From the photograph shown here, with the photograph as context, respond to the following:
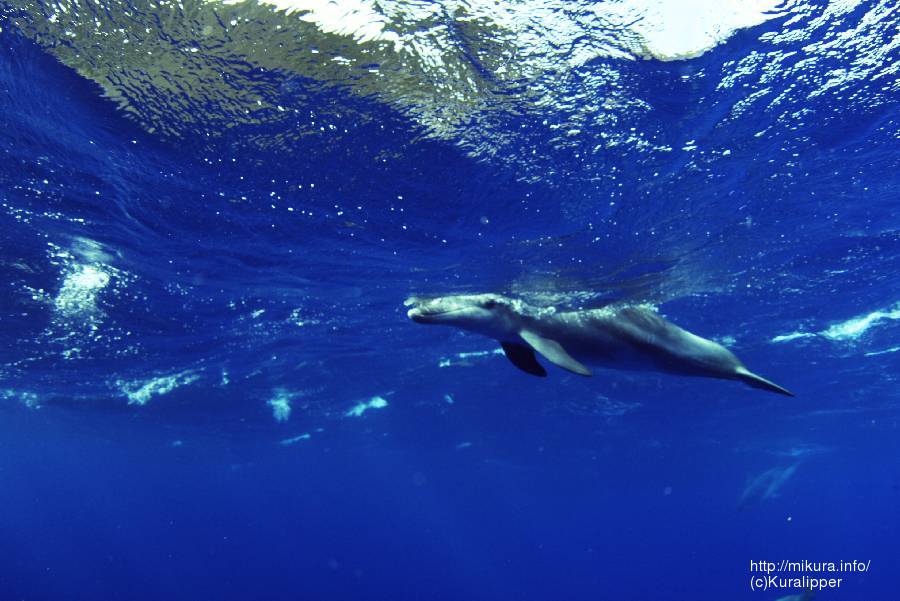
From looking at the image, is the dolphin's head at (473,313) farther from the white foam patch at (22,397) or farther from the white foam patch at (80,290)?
the white foam patch at (22,397)

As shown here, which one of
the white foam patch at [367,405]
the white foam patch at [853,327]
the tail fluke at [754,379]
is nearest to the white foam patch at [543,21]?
the tail fluke at [754,379]

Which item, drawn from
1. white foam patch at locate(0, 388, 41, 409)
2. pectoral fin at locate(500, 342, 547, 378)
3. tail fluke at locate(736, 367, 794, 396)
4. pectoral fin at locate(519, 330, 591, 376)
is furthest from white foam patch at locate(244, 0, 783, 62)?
white foam patch at locate(0, 388, 41, 409)

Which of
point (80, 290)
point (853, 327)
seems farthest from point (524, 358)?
point (853, 327)

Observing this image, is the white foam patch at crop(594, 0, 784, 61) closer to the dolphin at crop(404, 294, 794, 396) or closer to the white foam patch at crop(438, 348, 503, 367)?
the dolphin at crop(404, 294, 794, 396)

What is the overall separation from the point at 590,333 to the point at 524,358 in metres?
0.92

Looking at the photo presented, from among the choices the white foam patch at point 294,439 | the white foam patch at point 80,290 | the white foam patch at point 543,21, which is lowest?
the white foam patch at point 543,21

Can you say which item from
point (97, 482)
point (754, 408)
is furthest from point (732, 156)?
point (97, 482)

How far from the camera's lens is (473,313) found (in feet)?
21.8

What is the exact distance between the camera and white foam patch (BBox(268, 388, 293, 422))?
28.8m

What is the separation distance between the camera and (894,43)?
21.8 feet

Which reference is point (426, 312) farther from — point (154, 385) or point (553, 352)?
point (154, 385)

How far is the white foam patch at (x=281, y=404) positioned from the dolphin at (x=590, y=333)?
2335 cm

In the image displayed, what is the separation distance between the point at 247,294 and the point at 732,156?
12303mm

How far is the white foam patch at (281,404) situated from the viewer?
1134 inches
